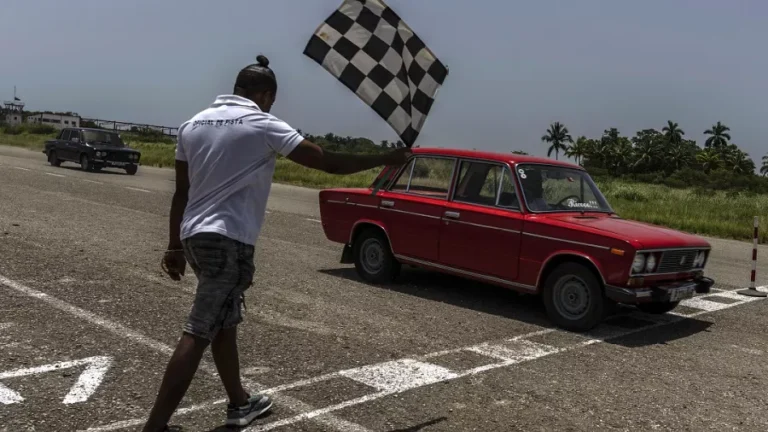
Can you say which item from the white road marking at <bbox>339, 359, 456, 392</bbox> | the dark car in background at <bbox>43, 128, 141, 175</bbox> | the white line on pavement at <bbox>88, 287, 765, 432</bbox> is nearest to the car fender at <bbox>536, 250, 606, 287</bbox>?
the white line on pavement at <bbox>88, 287, 765, 432</bbox>

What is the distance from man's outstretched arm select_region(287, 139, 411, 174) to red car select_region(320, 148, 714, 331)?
7.18ft

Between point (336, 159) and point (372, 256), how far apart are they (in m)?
5.05

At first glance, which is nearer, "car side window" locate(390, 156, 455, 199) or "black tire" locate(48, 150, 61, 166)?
"car side window" locate(390, 156, 455, 199)

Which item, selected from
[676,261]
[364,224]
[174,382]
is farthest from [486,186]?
[174,382]

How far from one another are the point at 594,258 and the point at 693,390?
170cm

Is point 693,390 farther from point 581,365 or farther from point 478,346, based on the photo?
point 478,346

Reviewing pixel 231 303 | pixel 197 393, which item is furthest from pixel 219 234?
pixel 197 393

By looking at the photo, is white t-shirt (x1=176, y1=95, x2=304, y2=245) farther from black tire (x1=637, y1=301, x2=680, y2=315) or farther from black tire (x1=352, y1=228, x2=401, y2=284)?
black tire (x1=637, y1=301, x2=680, y2=315)

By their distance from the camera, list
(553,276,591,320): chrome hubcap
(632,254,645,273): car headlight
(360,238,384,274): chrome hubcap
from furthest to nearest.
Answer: (360,238,384,274): chrome hubcap < (553,276,591,320): chrome hubcap < (632,254,645,273): car headlight

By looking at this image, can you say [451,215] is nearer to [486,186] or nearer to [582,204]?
[486,186]

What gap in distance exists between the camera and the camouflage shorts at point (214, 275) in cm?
363

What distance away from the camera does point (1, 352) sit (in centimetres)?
519

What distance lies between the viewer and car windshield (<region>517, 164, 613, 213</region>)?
24.8 ft

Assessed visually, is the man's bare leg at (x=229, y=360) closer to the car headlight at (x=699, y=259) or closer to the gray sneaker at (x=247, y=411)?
the gray sneaker at (x=247, y=411)
